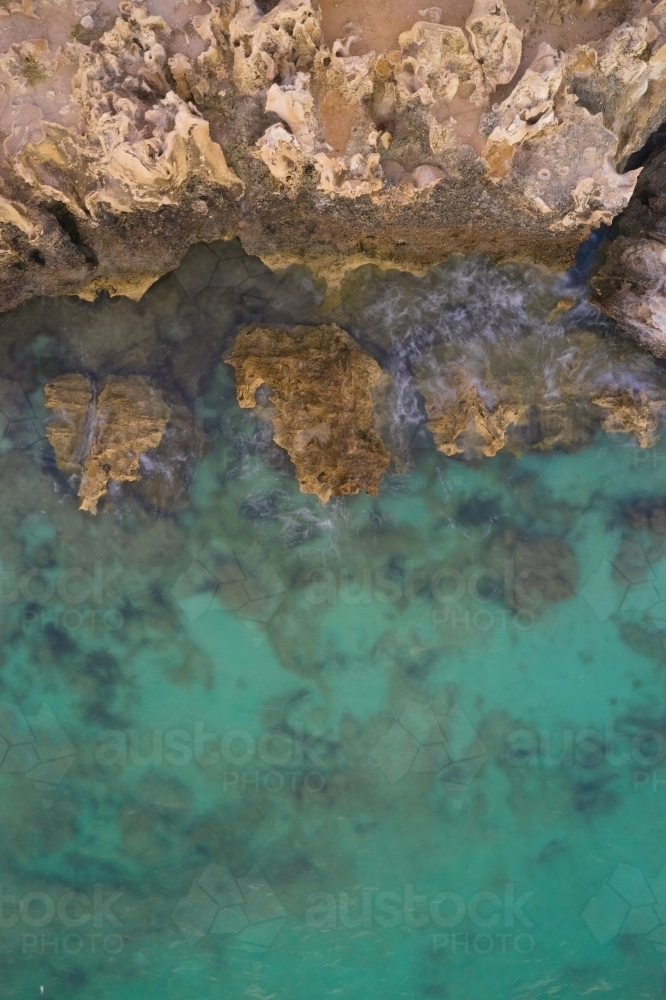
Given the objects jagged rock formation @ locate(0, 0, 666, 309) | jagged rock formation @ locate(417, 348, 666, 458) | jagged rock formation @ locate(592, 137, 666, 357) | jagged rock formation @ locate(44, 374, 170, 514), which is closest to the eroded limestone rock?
jagged rock formation @ locate(417, 348, 666, 458)

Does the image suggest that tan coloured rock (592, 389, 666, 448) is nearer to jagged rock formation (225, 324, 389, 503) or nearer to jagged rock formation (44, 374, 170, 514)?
jagged rock formation (225, 324, 389, 503)

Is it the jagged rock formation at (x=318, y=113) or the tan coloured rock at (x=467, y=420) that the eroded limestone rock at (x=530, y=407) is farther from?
the jagged rock formation at (x=318, y=113)

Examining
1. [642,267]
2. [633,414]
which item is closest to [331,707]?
[633,414]

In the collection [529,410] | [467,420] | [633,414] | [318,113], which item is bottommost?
[467,420]

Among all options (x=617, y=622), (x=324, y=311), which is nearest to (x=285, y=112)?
(x=324, y=311)

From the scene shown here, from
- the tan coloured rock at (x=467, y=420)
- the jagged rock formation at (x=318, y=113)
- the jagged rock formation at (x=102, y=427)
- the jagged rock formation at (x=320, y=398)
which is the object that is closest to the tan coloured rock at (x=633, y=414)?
the tan coloured rock at (x=467, y=420)

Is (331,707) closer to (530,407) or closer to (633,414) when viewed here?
(530,407)
